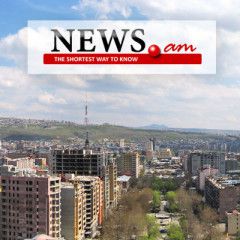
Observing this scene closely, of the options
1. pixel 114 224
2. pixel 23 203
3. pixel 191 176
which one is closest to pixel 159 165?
pixel 191 176

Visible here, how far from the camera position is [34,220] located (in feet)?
19.9

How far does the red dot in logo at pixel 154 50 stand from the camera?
10.6 feet

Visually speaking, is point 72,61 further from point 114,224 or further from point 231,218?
point 231,218

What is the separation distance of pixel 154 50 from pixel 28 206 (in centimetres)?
335

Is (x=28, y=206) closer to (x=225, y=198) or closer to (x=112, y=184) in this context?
(x=112, y=184)

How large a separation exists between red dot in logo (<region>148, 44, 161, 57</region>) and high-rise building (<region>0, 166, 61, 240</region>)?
306 centimetres

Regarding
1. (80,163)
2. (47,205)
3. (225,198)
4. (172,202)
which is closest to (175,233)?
(80,163)

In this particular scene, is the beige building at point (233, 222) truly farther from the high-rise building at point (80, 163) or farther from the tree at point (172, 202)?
the tree at point (172, 202)

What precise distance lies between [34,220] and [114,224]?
2.02 m

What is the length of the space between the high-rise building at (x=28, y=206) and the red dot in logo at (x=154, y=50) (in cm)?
306

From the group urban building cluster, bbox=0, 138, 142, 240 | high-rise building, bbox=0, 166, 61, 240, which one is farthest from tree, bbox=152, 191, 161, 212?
high-rise building, bbox=0, 166, 61, 240

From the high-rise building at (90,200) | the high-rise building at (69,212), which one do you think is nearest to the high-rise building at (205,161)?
the high-rise building at (90,200)

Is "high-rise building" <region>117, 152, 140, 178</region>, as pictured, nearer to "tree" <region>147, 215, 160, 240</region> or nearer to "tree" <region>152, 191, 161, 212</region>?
"tree" <region>152, 191, 161, 212</region>

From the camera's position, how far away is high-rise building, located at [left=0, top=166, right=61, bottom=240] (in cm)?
603
